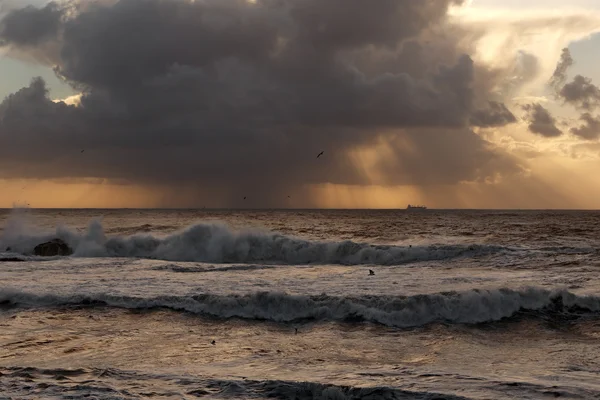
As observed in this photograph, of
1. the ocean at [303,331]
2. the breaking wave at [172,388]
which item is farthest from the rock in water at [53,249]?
the breaking wave at [172,388]

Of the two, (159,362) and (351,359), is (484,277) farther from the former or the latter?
(159,362)

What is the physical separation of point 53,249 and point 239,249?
12904 millimetres

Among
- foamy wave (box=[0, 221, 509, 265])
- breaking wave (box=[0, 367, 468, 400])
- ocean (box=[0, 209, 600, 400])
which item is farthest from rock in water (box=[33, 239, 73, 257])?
breaking wave (box=[0, 367, 468, 400])

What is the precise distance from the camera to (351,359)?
36.3 ft

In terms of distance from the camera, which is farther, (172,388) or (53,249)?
(53,249)

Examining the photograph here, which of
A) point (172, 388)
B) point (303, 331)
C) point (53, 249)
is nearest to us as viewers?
point (172, 388)

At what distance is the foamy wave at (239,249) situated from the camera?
3177 centimetres

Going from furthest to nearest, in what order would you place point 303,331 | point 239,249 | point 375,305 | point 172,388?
point 239,249 < point 375,305 < point 303,331 < point 172,388

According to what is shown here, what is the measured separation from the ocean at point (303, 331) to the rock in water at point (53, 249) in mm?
9436

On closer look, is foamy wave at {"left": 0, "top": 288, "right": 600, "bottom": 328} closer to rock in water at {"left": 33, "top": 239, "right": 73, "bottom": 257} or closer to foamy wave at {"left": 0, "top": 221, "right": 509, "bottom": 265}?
foamy wave at {"left": 0, "top": 221, "right": 509, "bottom": 265}

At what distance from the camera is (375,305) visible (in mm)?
15812

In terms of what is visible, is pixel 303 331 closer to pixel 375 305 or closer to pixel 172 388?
pixel 375 305

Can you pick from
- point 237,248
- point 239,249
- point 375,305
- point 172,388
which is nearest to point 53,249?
point 237,248

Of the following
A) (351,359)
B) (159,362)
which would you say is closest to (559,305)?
(351,359)
